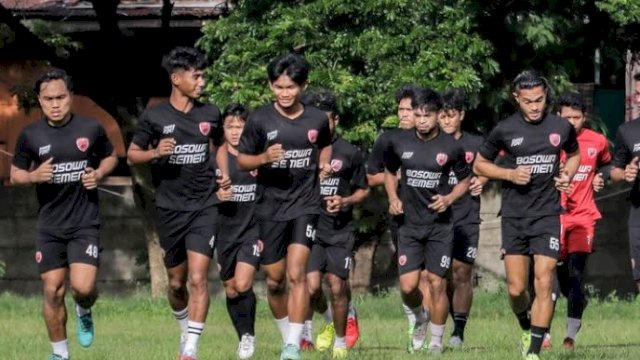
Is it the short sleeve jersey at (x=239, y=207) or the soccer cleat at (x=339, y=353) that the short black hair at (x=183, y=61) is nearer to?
the short sleeve jersey at (x=239, y=207)

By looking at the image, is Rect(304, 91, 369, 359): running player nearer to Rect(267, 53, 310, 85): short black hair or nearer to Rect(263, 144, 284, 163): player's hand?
Rect(267, 53, 310, 85): short black hair

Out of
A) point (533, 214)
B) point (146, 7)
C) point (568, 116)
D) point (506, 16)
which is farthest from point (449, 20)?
point (146, 7)

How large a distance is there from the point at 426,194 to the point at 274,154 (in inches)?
105

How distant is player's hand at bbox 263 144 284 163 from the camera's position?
13.9m

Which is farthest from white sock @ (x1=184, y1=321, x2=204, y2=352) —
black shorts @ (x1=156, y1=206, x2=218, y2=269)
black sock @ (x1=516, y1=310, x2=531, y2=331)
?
black sock @ (x1=516, y1=310, x2=531, y2=331)

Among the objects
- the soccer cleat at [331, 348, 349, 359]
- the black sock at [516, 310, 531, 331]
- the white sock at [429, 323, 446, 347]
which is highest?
the black sock at [516, 310, 531, 331]

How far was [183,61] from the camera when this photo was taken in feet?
47.8

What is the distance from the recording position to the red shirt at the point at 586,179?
1761 cm

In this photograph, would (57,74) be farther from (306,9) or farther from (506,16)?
(506,16)

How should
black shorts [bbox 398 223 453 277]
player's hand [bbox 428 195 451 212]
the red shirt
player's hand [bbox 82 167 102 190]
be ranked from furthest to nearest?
the red shirt → black shorts [bbox 398 223 453 277] → player's hand [bbox 428 195 451 212] → player's hand [bbox 82 167 102 190]

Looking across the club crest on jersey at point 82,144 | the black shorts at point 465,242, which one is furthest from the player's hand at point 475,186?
the club crest on jersey at point 82,144

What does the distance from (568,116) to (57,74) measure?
5356 mm

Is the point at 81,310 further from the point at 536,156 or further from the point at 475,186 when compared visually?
the point at 475,186

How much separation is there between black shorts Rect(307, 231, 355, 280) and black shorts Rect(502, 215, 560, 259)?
8.73 feet
